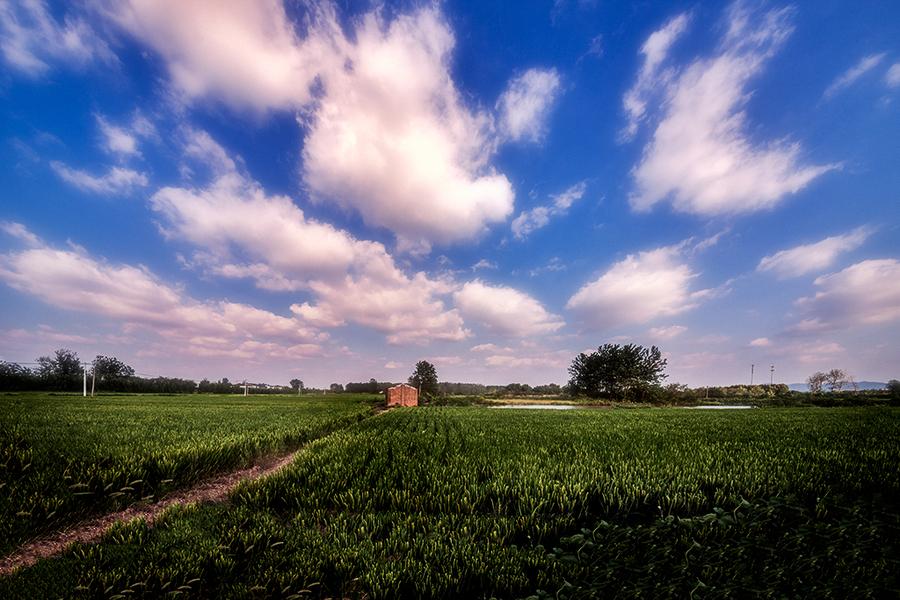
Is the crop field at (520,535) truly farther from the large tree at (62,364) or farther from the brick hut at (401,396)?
the large tree at (62,364)

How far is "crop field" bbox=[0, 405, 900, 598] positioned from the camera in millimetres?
3346

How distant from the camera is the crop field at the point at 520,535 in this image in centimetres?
335

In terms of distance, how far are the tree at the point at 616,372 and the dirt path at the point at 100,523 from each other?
62.7m

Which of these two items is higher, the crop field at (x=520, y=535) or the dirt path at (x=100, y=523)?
the crop field at (x=520, y=535)

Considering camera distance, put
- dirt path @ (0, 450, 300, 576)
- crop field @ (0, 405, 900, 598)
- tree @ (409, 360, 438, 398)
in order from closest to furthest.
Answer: crop field @ (0, 405, 900, 598) → dirt path @ (0, 450, 300, 576) → tree @ (409, 360, 438, 398)

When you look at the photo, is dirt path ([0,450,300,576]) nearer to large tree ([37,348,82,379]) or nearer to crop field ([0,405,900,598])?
crop field ([0,405,900,598])

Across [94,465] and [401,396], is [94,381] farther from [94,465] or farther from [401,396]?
[94,465]

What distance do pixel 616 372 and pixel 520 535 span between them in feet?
217

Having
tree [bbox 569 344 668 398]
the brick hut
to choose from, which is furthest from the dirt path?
tree [bbox 569 344 668 398]

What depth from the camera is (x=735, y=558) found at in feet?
11.9

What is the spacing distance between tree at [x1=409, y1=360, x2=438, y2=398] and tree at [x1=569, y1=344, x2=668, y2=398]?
30451 mm

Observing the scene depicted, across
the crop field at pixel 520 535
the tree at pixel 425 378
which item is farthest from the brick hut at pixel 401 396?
the crop field at pixel 520 535

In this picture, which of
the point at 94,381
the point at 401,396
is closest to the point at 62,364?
the point at 94,381

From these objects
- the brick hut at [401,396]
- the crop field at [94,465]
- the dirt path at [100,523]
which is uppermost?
the crop field at [94,465]
